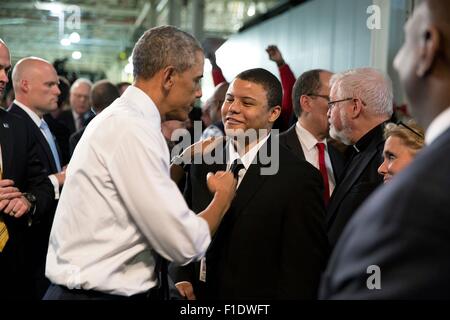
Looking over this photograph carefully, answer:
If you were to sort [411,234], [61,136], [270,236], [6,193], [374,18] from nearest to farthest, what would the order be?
[411,234] < [270,236] < [6,193] < [374,18] < [61,136]

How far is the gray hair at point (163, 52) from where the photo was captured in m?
1.75

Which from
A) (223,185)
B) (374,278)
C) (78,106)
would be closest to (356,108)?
(223,185)

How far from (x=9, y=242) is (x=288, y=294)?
1.38 m

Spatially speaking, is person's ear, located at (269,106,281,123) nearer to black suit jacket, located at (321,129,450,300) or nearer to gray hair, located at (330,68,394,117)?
gray hair, located at (330,68,394,117)

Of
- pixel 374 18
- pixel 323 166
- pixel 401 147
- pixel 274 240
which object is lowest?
pixel 274 240

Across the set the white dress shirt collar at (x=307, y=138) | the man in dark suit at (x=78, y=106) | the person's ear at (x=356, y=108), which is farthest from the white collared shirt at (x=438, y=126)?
the man in dark suit at (x=78, y=106)

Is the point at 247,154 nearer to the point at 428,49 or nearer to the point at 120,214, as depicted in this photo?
the point at 120,214

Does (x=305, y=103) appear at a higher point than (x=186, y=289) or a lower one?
higher

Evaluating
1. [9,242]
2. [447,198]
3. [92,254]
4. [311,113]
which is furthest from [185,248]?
[311,113]

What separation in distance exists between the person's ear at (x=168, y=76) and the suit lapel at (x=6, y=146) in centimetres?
122

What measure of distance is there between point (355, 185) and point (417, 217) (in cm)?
173

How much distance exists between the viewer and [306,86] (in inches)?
133

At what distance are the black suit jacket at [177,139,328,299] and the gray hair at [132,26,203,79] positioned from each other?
1.99 ft

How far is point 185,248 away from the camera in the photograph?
1.56 metres
